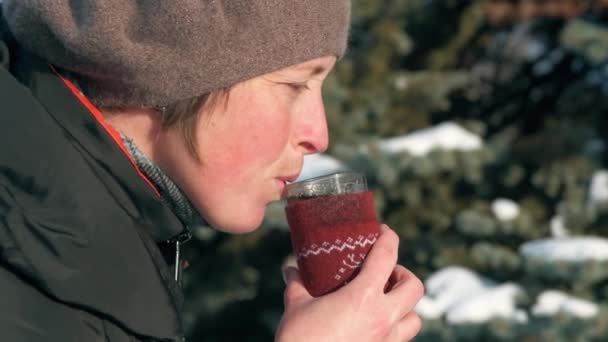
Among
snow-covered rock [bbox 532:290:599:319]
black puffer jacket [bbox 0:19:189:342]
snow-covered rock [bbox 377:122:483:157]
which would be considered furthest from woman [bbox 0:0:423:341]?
snow-covered rock [bbox 377:122:483:157]

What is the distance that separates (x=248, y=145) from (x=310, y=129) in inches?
5.0

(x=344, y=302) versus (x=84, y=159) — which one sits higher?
(x=84, y=159)

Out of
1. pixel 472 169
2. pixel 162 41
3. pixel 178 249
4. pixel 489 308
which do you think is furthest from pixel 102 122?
pixel 472 169

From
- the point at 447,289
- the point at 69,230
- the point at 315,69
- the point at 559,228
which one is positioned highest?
the point at 315,69

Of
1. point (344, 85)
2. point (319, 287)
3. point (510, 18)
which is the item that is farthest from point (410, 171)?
point (319, 287)

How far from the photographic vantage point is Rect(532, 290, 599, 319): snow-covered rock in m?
3.99

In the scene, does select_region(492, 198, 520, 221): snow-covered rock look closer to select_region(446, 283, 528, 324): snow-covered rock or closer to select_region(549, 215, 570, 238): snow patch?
select_region(549, 215, 570, 238): snow patch

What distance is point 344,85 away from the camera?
202 inches

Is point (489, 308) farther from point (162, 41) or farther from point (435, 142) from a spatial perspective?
point (162, 41)

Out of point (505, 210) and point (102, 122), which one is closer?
point (102, 122)

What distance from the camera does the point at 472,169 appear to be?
460 centimetres

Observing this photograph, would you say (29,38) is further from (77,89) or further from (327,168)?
(327,168)

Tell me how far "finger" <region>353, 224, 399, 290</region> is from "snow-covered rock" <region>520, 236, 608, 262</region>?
8.23 feet

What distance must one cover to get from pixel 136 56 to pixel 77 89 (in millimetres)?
168
